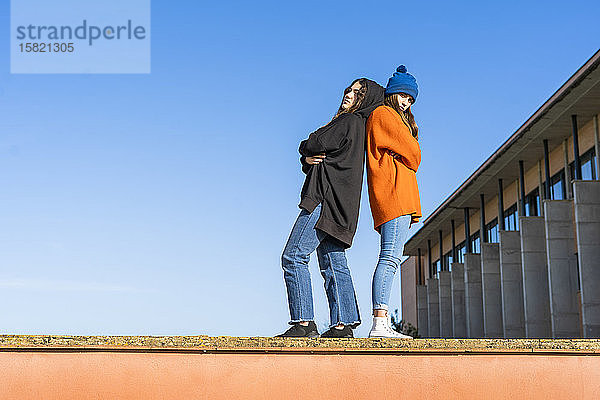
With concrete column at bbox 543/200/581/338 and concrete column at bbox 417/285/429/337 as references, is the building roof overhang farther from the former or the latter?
concrete column at bbox 417/285/429/337

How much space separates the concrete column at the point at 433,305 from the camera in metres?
46.3

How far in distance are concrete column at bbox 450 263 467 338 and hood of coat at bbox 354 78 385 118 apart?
34.5 m

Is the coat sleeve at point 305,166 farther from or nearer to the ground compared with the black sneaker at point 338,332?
farther from the ground

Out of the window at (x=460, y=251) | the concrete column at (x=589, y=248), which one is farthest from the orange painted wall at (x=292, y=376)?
the window at (x=460, y=251)

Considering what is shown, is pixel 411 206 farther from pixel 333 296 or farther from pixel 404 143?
Answer: pixel 333 296

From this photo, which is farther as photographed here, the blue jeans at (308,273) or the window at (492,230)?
the window at (492,230)

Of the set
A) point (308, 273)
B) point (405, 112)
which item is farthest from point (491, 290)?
point (308, 273)

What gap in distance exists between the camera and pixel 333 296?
6031 mm

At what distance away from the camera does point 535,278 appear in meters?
29.6

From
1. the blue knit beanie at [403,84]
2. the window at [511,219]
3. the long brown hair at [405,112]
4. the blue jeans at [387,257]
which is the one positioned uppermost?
the window at [511,219]

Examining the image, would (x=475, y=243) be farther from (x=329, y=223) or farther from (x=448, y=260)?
(x=329, y=223)

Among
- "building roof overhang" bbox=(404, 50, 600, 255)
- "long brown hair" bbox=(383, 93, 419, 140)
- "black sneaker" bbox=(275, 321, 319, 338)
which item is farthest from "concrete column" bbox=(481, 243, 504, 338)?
"black sneaker" bbox=(275, 321, 319, 338)

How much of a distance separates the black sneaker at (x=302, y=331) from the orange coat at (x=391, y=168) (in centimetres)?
90

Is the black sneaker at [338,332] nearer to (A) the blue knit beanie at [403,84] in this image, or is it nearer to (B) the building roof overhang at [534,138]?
(A) the blue knit beanie at [403,84]
